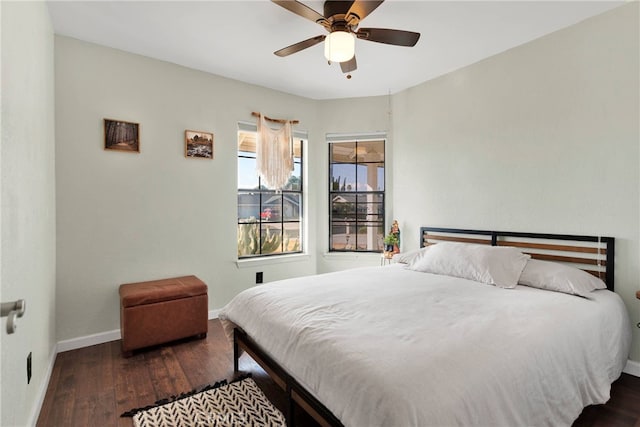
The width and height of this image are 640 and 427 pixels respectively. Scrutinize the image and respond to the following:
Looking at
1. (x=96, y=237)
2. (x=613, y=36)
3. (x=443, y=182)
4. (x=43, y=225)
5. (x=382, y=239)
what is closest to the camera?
(x=43, y=225)

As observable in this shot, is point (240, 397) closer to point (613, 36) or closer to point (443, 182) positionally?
point (443, 182)

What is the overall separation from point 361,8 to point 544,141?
6.47ft

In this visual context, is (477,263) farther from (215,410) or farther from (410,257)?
(215,410)

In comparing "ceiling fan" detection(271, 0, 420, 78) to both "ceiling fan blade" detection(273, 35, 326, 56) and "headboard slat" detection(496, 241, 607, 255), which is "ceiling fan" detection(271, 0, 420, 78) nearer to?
"ceiling fan blade" detection(273, 35, 326, 56)

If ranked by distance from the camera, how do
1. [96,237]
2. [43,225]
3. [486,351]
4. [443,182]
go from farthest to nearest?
[443,182], [96,237], [43,225], [486,351]

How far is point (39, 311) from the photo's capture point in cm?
209

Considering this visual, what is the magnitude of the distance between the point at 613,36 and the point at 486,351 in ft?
8.47

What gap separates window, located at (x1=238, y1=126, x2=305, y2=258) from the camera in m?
Answer: 3.95

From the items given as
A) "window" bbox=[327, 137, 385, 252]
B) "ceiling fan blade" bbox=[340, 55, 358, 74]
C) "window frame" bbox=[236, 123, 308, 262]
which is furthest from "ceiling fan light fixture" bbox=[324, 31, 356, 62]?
"window" bbox=[327, 137, 385, 252]

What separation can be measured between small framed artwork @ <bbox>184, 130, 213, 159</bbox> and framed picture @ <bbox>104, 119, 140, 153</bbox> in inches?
17.6

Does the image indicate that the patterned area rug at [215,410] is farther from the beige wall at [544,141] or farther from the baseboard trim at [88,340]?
the beige wall at [544,141]

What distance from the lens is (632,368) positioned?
2412 mm

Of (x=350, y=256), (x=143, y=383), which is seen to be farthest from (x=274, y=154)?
(x=143, y=383)

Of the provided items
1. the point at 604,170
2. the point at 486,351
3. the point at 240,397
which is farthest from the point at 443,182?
the point at 240,397
